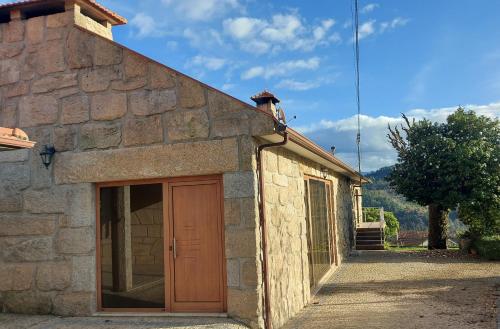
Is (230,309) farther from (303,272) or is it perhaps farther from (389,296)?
(389,296)

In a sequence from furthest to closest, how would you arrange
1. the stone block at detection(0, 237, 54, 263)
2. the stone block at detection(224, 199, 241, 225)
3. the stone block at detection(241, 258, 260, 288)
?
the stone block at detection(0, 237, 54, 263)
the stone block at detection(224, 199, 241, 225)
the stone block at detection(241, 258, 260, 288)

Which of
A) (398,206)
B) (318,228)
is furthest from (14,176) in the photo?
(398,206)

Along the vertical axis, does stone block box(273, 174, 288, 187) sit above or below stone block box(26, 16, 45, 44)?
below

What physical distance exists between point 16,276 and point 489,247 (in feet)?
37.5

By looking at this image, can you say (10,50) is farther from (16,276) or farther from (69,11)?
(16,276)

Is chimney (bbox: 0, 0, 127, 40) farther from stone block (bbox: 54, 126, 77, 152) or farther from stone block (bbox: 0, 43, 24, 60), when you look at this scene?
stone block (bbox: 54, 126, 77, 152)

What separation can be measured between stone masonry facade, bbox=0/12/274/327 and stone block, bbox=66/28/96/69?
1 cm

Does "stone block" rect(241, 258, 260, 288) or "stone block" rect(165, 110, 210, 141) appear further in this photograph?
"stone block" rect(165, 110, 210, 141)

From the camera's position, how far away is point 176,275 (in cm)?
559

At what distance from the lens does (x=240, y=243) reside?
5289mm

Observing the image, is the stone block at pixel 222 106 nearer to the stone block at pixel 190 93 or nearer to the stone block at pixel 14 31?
the stone block at pixel 190 93

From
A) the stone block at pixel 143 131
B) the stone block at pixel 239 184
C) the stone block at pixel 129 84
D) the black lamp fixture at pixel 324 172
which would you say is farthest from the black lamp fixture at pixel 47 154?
the black lamp fixture at pixel 324 172

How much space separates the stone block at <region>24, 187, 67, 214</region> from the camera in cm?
600

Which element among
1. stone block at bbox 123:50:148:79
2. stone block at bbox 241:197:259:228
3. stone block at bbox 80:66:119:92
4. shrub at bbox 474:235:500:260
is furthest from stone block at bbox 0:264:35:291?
shrub at bbox 474:235:500:260
